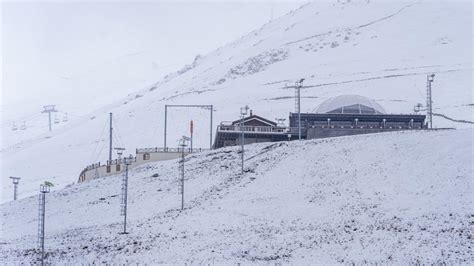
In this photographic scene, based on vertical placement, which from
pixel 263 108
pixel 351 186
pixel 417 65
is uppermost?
pixel 417 65

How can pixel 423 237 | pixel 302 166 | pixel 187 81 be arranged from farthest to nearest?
pixel 187 81 → pixel 302 166 → pixel 423 237

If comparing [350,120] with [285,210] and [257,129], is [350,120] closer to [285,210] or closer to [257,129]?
[257,129]

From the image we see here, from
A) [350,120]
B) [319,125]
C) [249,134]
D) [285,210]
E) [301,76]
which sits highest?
[301,76]

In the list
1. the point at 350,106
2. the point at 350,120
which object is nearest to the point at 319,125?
the point at 350,120

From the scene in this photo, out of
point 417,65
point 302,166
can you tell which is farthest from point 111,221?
point 417,65

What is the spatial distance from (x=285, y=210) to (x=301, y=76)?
10360 centimetres

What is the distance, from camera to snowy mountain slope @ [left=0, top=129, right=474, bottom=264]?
32.2 metres

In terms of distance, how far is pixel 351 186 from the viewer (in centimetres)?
4328

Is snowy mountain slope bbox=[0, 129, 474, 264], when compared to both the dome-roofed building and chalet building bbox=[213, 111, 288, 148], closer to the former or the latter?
the dome-roofed building

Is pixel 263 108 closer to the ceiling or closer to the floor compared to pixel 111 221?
closer to the ceiling

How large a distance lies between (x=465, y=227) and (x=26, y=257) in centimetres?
2199

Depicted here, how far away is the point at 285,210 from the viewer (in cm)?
4034

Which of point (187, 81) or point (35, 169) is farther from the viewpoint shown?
point (187, 81)

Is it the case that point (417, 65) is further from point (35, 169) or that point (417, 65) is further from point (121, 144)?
point (35, 169)
